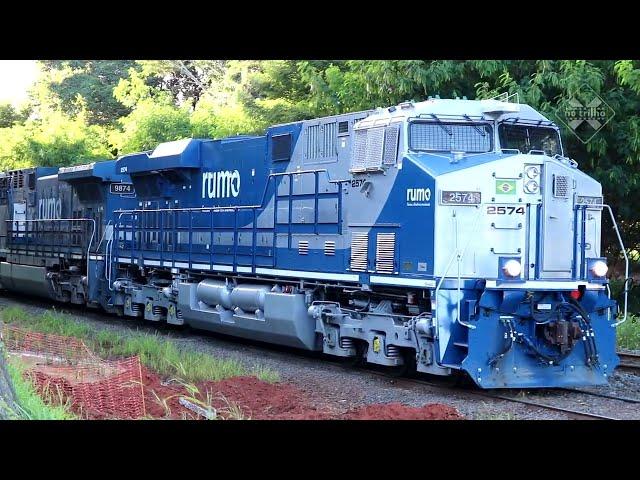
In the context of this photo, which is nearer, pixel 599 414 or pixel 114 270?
pixel 599 414

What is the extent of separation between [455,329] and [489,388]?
0.86 meters

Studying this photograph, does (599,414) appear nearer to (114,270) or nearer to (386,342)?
(386,342)

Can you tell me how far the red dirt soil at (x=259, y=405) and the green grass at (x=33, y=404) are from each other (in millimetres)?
972

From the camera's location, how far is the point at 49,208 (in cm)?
2359

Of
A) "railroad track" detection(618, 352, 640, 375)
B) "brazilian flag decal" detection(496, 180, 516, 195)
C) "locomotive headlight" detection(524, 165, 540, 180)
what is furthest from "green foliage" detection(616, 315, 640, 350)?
"brazilian flag decal" detection(496, 180, 516, 195)

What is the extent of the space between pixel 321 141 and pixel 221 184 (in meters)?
3.43

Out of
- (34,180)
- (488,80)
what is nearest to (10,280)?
(34,180)

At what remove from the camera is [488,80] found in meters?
17.6

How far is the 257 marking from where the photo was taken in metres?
10.3

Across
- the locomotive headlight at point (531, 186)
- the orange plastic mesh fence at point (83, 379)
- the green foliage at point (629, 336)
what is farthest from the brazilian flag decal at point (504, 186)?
the green foliage at point (629, 336)

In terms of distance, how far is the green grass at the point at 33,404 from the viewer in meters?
7.05

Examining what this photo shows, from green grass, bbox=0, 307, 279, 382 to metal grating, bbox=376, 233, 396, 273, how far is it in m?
2.08

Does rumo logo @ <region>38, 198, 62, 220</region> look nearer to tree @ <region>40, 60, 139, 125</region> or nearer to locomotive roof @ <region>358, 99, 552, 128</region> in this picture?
locomotive roof @ <region>358, 99, 552, 128</region>

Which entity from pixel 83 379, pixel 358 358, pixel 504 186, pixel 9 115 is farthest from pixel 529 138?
pixel 9 115
